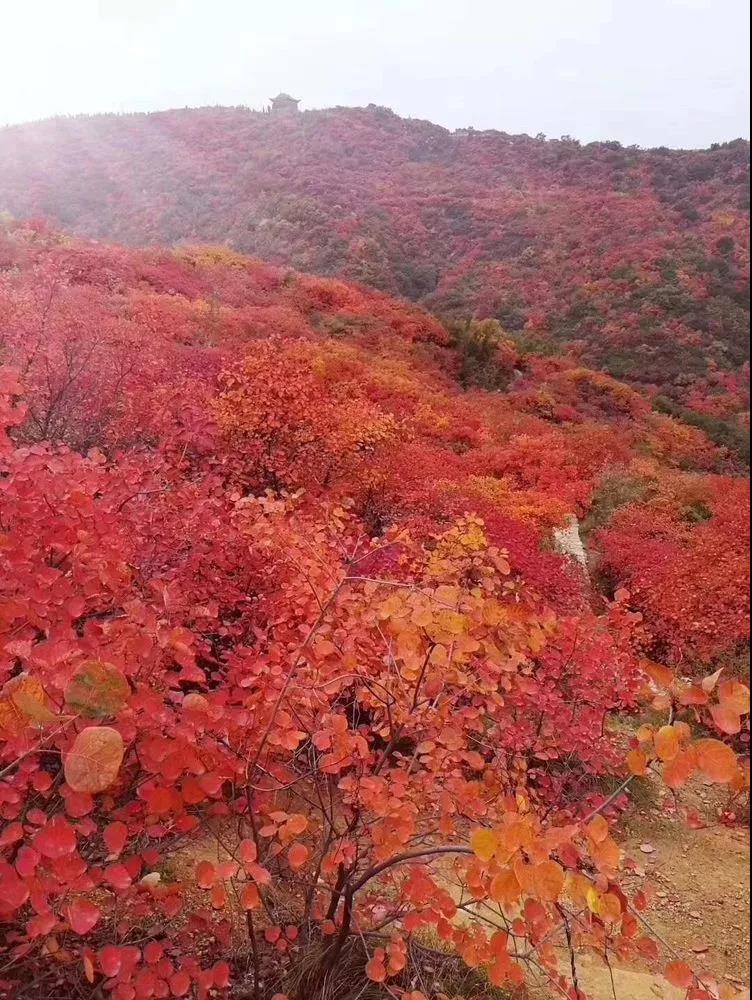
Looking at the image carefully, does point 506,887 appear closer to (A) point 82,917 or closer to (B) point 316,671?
(A) point 82,917

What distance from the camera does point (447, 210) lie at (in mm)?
35781

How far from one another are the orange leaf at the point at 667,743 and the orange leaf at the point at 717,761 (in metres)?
0.05

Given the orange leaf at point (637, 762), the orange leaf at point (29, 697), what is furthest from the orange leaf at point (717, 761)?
the orange leaf at point (29, 697)

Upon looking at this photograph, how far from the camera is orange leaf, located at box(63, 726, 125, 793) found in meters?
1.16

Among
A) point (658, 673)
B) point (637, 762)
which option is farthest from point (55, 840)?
point (658, 673)

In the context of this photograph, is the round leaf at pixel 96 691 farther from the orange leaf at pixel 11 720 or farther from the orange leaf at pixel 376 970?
the orange leaf at pixel 376 970

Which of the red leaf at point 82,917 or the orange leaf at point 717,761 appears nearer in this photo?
the orange leaf at point 717,761

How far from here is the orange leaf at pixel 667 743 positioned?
3.92ft

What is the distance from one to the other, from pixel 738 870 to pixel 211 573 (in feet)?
16.1

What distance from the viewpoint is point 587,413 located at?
18.1 meters

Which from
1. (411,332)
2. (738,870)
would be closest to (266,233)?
(411,332)

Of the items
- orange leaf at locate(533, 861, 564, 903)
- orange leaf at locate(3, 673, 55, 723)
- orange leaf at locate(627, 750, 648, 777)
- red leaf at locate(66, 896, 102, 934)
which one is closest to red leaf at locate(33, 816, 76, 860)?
red leaf at locate(66, 896, 102, 934)

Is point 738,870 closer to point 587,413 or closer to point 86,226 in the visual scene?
point 587,413

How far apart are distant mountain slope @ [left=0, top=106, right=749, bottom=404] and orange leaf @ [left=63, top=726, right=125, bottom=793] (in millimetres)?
20948
